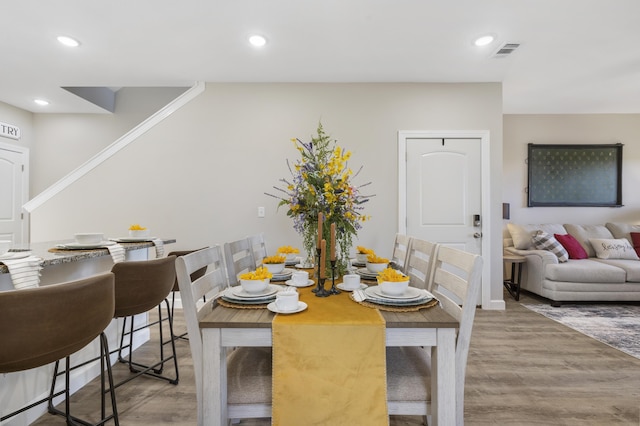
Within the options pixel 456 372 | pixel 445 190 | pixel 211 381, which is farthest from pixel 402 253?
pixel 445 190

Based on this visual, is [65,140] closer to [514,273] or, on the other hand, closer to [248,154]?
[248,154]

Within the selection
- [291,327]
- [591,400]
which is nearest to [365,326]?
[291,327]

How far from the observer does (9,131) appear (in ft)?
13.9

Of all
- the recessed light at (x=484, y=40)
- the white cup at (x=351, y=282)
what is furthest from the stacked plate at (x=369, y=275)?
the recessed light at (x=484, y=40)

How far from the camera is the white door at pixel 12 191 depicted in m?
4.25

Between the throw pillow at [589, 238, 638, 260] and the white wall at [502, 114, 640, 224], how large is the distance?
0.69 metres

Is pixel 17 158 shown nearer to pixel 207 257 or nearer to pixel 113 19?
pixel 113 19

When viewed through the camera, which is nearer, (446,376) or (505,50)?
(446,376)

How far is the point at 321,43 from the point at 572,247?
13.1 feet

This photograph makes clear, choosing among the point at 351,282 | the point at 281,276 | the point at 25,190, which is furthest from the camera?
the point at 25,190

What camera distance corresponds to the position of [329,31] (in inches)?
102

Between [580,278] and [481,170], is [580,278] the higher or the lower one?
the lower one

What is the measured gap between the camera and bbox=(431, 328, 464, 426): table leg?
1.08 m

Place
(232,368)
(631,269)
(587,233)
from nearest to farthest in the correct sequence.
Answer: (232,368) → (631,269) → (587,233)
